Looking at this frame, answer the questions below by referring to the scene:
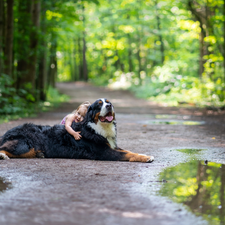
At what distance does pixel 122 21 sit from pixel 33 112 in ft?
72.5

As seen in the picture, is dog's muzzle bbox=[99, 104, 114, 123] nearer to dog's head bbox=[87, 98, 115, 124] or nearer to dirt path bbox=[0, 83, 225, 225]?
dog's head bbox=[87, 98, 115, 124]

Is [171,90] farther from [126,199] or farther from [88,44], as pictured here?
[88,44]

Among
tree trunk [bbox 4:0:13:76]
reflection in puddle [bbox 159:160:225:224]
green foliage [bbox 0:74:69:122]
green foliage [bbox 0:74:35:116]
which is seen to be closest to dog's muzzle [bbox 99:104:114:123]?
reflection in puddle [bbox 159:160:225:224]

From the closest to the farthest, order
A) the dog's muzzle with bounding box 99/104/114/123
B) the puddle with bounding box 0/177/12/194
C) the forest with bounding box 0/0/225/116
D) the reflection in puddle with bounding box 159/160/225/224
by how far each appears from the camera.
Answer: the reflection in puddle with bounding box 159/160/225/224 → the puddle with bounding box 0/177/12/194 → the dog's muzzle with bounding box 99/104/114/123 → the forest with bounding box 0/0/225/116

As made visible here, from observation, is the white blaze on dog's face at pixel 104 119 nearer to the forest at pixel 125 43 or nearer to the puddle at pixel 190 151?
the puddle at pixel 190 151

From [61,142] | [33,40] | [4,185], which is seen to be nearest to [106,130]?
[61,142]

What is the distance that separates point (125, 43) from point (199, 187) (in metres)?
42.0

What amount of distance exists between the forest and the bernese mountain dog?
8.84m

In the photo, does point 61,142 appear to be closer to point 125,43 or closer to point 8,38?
point 8,38

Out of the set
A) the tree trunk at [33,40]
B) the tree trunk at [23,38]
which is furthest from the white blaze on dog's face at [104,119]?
the tree trunk at [33,40]

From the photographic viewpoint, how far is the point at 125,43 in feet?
149

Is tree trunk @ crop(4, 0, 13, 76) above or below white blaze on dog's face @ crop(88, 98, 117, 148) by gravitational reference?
above

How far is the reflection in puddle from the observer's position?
3820 millimetres

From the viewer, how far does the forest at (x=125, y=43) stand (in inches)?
701
